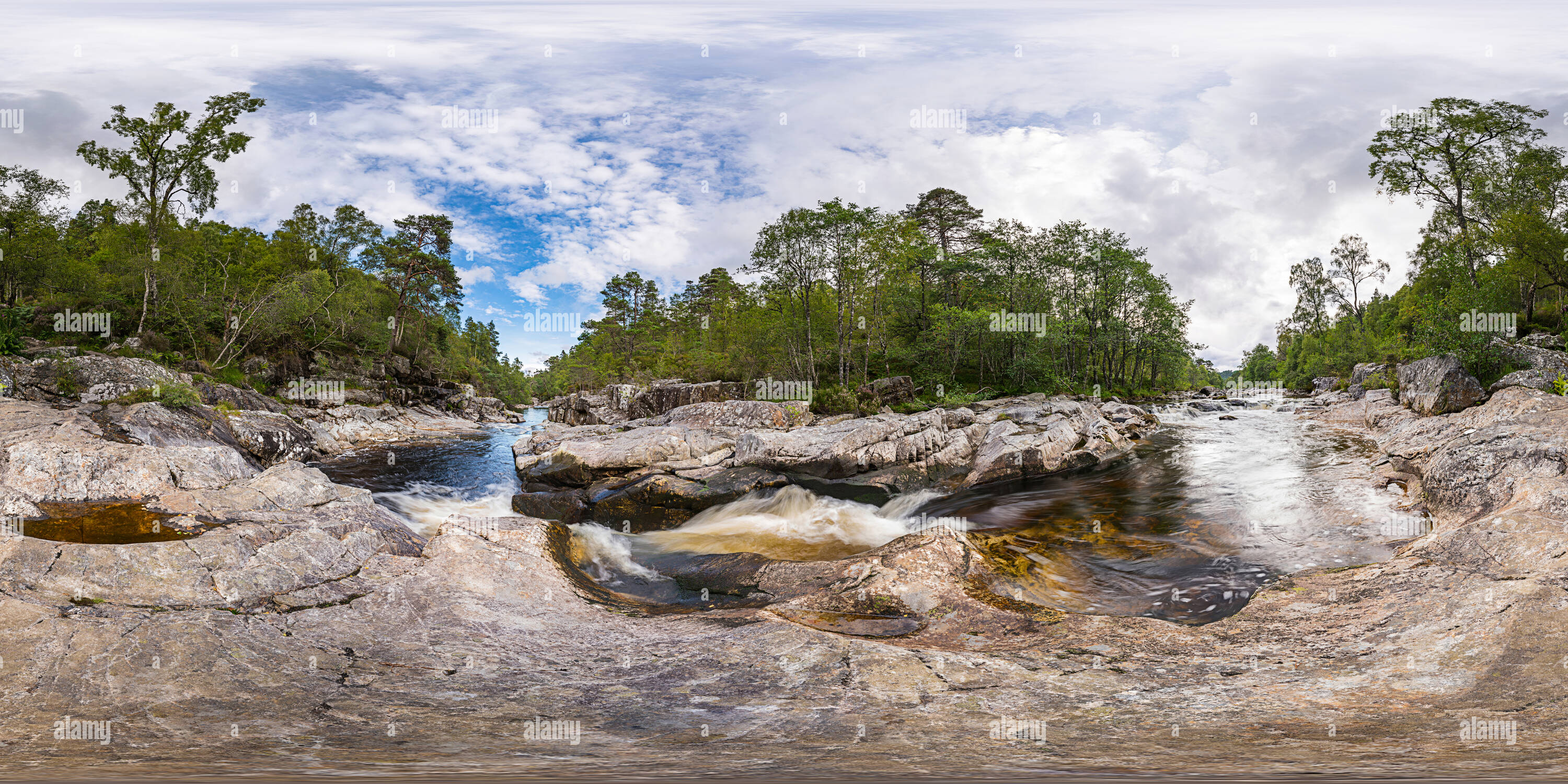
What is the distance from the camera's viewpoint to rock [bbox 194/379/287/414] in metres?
24.9

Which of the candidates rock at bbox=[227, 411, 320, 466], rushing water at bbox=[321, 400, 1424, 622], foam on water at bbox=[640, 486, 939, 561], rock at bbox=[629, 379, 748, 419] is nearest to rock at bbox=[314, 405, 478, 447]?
rock at bbox=[227, 411, 320, 466]

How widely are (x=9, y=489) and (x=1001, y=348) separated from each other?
5065 cm

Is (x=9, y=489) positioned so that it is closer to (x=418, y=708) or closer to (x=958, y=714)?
(x=418, y=708)

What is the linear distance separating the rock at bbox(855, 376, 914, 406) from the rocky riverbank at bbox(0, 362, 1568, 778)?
26906mm

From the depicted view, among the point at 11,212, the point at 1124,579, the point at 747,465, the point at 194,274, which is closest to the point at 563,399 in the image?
the point at 194,274

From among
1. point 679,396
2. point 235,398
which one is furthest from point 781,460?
point 235,398

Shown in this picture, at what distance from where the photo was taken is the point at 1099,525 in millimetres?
13883

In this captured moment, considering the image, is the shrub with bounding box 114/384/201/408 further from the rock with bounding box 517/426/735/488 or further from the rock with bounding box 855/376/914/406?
the rock with bounding box 855/376/914/406

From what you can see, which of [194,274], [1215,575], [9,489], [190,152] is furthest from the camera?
[194,274]

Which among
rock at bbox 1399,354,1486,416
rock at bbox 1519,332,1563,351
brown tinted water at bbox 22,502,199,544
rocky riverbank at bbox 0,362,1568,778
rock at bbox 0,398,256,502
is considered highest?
rock at bbox 1519,332,1563,351

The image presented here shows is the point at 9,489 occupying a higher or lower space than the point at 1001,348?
lower

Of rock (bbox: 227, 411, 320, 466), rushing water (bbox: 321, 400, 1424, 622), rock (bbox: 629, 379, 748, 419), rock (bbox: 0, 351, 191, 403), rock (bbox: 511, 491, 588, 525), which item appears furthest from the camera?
rock (bbox: 629, 379, 748, 419)

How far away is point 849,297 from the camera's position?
42094 millimetres

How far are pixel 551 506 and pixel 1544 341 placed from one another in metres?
44.6
